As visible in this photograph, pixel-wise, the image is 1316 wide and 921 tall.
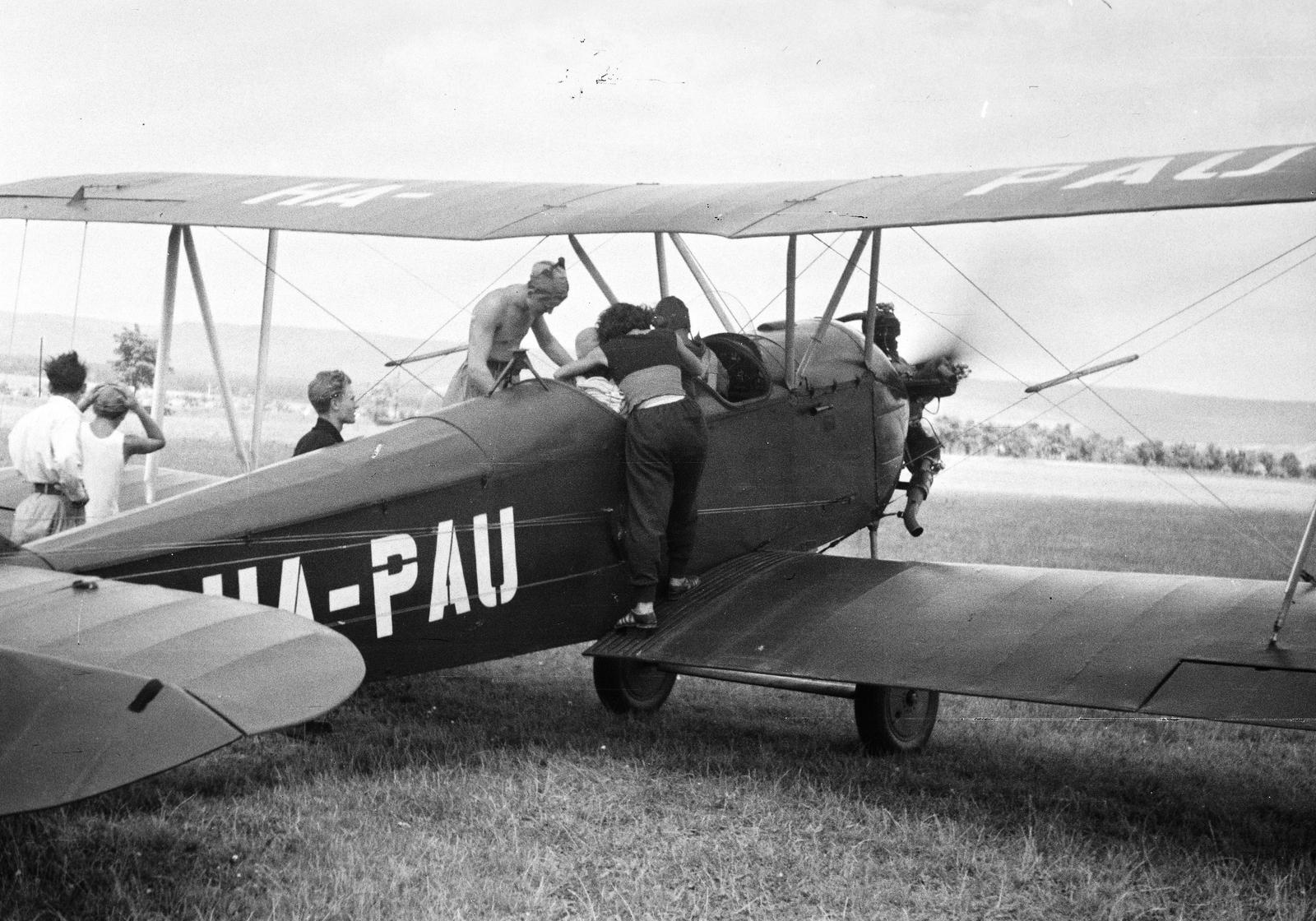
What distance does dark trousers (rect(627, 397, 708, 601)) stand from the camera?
17.5 feet

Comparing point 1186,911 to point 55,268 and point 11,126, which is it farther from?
point 55,268

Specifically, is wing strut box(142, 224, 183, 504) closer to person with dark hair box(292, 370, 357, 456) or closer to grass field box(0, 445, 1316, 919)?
person with dark hair box(292, 370, 357, 456)

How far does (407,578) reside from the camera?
4766 mm

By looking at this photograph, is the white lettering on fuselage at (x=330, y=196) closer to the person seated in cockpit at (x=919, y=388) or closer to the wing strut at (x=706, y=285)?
the wing strut at (x=706, y=285)

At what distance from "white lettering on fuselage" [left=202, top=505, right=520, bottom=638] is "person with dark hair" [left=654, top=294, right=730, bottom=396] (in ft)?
3.91

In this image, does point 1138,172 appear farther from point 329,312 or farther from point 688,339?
point 329,312

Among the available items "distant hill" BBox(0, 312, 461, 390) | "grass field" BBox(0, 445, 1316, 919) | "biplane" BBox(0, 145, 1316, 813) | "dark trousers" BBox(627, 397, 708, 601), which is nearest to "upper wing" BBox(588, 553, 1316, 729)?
"biplane" BBox(0, 145, 1316, 813)

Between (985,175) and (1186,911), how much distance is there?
3.02 metres

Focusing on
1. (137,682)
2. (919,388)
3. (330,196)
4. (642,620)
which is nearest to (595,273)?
(330,196)

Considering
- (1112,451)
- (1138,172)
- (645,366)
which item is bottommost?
(1112,451)

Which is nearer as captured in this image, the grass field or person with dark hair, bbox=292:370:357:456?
the grass field

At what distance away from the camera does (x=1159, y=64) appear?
34.7 ft

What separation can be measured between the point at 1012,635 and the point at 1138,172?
72.5 inches

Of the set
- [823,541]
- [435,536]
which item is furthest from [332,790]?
[823,541]
